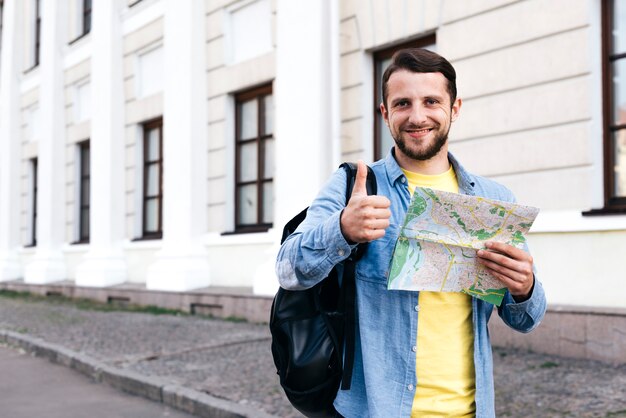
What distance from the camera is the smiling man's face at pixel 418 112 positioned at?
199cm

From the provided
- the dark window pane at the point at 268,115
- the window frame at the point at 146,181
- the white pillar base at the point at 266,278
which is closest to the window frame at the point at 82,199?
the window frame at the point at 146,181

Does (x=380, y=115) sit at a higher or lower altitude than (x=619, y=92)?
higher

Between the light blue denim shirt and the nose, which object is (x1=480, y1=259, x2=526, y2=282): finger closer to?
the light blue denim shirt

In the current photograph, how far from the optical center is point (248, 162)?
482 inches

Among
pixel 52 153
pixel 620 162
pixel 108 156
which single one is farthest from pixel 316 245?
pixel 52 153

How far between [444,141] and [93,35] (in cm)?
1504

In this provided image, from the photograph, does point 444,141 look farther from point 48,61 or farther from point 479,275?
point 48,61

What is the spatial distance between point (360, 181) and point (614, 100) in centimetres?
604

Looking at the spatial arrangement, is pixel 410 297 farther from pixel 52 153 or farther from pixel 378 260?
pixel 52 153

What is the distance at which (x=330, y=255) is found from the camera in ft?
5.86

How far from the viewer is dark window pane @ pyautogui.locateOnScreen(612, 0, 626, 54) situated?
23.5 ft

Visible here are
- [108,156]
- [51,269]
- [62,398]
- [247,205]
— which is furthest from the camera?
[51,269]

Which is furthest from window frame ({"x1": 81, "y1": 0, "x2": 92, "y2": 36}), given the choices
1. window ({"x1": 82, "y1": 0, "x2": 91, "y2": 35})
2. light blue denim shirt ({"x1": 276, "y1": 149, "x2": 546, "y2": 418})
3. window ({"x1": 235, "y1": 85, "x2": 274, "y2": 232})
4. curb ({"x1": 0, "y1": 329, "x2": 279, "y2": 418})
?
light blue denim shirt ({"x1": 276, "y1": 149, "x2": 546, "y2": 418})

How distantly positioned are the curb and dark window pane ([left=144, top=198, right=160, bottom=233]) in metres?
5.60
